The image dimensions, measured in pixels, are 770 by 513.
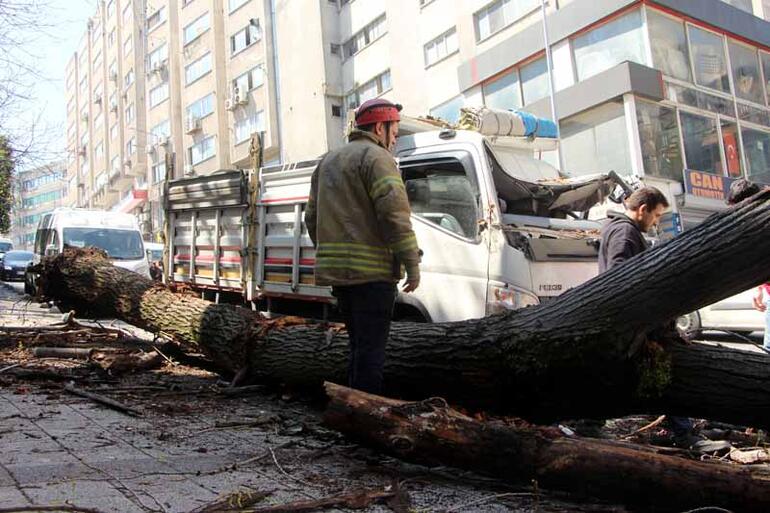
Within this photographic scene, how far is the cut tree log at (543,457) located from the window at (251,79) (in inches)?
1233

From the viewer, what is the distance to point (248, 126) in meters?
33.0

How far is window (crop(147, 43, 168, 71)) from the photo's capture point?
4041 centimetres

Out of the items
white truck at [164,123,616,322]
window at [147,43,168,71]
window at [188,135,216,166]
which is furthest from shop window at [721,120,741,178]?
window at [147,43,168,71]

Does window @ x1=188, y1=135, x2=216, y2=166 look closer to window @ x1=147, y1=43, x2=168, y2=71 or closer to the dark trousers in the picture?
window @ x1=147, y1=43, x2=168, y2=71

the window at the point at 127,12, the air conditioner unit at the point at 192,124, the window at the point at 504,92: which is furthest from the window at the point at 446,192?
the window at the point at 127,12

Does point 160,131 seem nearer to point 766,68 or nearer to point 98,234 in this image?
point 98,234

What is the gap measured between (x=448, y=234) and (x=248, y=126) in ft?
97.4

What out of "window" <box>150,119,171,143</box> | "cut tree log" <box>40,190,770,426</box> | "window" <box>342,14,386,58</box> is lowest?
"cut tree log" <box>40,190,770,426</box>

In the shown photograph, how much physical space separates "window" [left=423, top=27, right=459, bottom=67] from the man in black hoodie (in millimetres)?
19303

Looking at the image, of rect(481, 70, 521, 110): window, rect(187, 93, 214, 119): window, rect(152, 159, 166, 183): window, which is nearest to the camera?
rect(481, 70, 521, 110): window

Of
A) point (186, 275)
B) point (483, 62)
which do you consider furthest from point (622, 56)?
point (186, 275)

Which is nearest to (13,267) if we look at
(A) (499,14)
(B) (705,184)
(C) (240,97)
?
(C) (240,97)

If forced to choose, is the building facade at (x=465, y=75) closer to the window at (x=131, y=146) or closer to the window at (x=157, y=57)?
the window at (x=157, y=57)

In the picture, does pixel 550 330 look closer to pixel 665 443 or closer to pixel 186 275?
pixel 665 443
